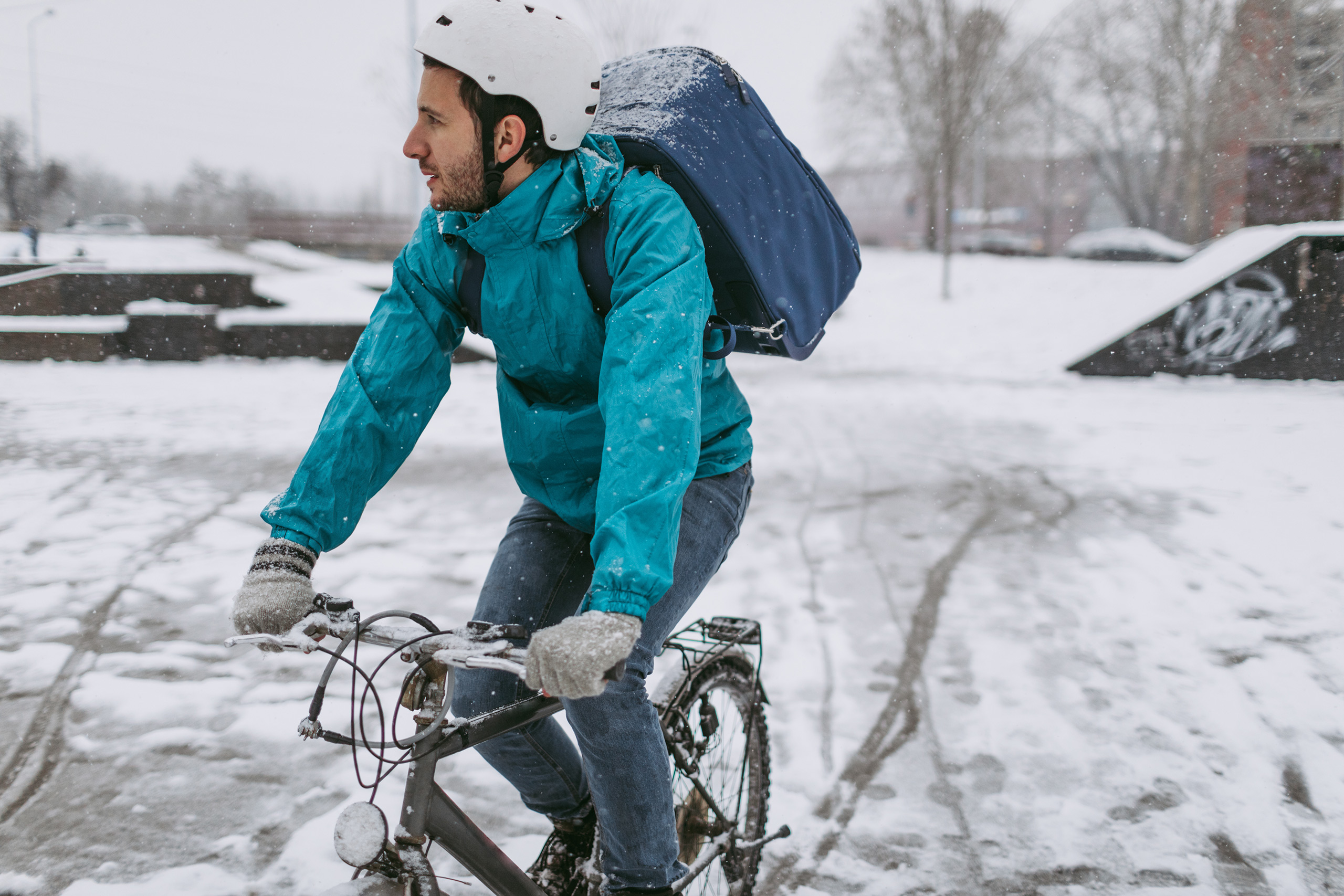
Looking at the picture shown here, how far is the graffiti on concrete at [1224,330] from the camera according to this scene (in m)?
12.3

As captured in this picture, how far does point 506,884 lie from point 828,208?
1.65m

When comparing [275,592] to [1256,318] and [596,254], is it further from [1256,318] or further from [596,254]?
[1256,318]

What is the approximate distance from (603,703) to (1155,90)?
32201mm

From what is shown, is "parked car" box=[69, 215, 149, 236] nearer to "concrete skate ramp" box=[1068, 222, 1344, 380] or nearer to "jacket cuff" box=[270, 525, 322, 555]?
"jacket cuff" box=[270, 525, 322, 555]

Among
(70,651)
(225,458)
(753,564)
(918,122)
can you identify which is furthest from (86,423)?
(918,122)

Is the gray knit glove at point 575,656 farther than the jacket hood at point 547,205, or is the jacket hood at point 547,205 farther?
the jacket hood at point 547,205

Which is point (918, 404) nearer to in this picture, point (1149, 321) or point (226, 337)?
point (1149, 321)

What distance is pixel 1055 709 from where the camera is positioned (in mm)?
3898

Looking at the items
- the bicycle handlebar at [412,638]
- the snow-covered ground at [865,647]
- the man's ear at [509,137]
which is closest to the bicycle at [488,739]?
the bicycle handlebar at [412,638]

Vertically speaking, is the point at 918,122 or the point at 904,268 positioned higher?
the point at 918,122

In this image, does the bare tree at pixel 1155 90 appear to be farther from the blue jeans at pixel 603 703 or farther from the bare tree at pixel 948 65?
the blue jeans at pixel 603 703

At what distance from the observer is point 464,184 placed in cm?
184

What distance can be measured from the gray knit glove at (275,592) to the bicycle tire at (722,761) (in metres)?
0.91

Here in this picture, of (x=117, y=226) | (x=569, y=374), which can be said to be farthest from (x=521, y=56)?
(x=117, y=226)
